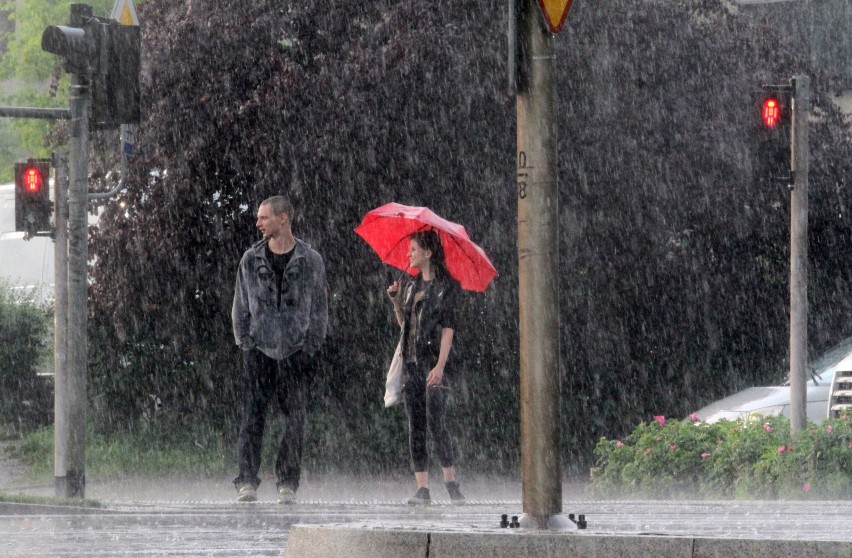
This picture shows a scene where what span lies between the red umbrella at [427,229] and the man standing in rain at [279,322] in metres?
0.72

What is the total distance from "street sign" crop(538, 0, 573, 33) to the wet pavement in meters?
1.91

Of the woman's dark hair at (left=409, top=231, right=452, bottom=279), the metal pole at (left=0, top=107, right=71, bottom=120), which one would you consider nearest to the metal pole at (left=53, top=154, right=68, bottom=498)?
the metal pole at (left=0, top=107, right=71, bottom=120)

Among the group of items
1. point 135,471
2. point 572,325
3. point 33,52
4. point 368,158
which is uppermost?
point 33,52

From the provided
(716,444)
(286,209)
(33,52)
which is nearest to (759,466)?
(716,444)

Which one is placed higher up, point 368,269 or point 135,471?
point 368,269

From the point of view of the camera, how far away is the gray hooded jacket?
35.9ft

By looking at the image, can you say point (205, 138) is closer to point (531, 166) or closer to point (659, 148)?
point (659, 148)

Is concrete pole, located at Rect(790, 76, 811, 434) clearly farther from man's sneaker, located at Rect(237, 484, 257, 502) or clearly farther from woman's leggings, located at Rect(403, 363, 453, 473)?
man's sneaker, located at Rect(237, 484, 257, 502)

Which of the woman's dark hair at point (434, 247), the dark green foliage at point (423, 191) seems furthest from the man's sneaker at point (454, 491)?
the dark green foliage at point (423, 191)

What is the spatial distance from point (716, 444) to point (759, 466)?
100 cm

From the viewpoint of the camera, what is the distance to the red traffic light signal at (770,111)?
48.2 feet

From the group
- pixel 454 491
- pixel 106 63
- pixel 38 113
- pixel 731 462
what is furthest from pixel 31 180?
pixel 731 462

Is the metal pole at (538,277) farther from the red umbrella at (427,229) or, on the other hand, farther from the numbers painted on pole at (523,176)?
the red umbrella at (427,229)

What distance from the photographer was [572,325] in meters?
20.3
